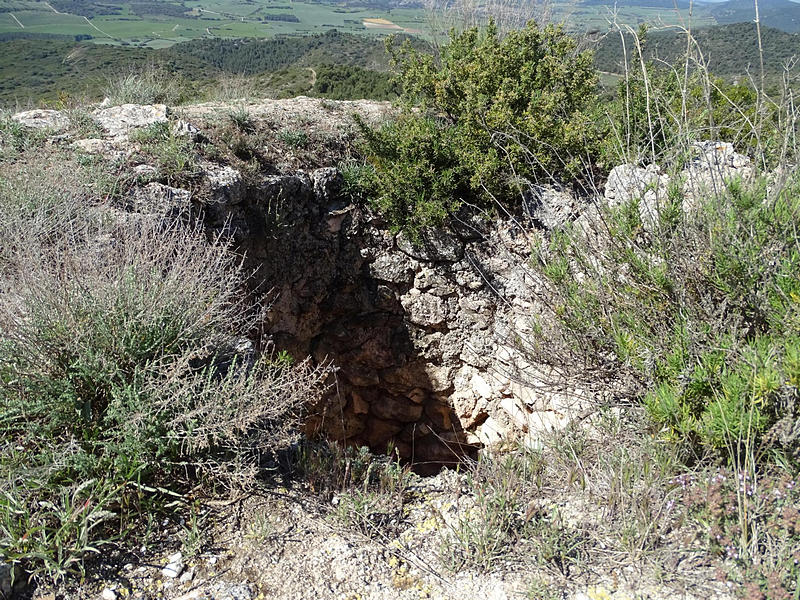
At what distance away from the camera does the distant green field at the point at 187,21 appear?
17.9m

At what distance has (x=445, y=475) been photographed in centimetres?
313

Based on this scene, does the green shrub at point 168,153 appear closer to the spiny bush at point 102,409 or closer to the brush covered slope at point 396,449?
the brush covered slope at point 396,449

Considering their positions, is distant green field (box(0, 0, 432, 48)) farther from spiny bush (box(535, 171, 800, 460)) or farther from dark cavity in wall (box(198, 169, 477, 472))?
spiny bush (box(535, 171, 800, 460))

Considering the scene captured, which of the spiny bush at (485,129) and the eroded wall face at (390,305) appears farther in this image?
the eroded wall face at (390,305)

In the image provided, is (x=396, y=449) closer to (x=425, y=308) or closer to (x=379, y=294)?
(x=425, y=308)

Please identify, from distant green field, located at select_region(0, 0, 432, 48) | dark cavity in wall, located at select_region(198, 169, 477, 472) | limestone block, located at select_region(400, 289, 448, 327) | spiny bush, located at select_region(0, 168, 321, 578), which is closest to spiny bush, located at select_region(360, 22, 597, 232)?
dark cavity in wall, located at select_region(198, 169, 477, 472)

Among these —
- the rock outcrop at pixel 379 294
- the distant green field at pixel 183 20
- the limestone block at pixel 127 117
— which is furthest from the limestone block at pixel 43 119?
the distant green field at pixel 183 20

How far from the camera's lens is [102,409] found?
2422mm

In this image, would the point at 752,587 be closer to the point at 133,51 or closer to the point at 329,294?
the point at 329,294

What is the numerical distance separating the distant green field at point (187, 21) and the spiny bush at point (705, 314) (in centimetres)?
1204

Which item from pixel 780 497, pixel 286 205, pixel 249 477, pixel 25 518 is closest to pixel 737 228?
pixel 780 497

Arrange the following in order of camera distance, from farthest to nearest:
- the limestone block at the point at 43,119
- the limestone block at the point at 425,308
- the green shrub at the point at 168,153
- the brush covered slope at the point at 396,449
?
1. the limestone block at the point at 425,308
2. the limestone block at the point at 43,119
3. the green shrub at the point at 168,153
4. the brush covered slope at the point at 396,449

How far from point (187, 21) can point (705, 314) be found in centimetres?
2820

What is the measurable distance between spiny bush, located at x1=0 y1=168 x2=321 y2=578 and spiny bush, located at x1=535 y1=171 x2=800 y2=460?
1.63m
